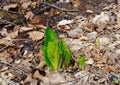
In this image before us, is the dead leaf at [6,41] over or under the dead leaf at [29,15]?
under

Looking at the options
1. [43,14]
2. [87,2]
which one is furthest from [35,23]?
[87,2]

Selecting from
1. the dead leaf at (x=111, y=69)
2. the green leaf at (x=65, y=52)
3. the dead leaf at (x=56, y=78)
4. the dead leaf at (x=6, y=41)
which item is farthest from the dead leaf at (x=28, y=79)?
the dead leaf at (x=111, y=69)

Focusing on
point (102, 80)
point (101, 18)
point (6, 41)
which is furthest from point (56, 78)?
point (101, 18)

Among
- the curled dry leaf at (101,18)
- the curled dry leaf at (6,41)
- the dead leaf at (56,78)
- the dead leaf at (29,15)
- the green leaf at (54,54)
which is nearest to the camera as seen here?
the green leaf at (54,54)

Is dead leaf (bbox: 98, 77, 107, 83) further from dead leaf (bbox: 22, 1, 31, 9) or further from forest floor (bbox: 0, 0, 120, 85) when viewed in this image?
dead leaf (bbox: 22, 1, 31, 9)

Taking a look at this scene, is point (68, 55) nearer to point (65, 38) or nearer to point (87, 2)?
point (65, 38)

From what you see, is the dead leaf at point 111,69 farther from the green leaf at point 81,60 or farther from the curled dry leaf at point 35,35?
the curled dry leaf at point 35,35

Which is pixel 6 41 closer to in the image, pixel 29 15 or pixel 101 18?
pixel 29 15
